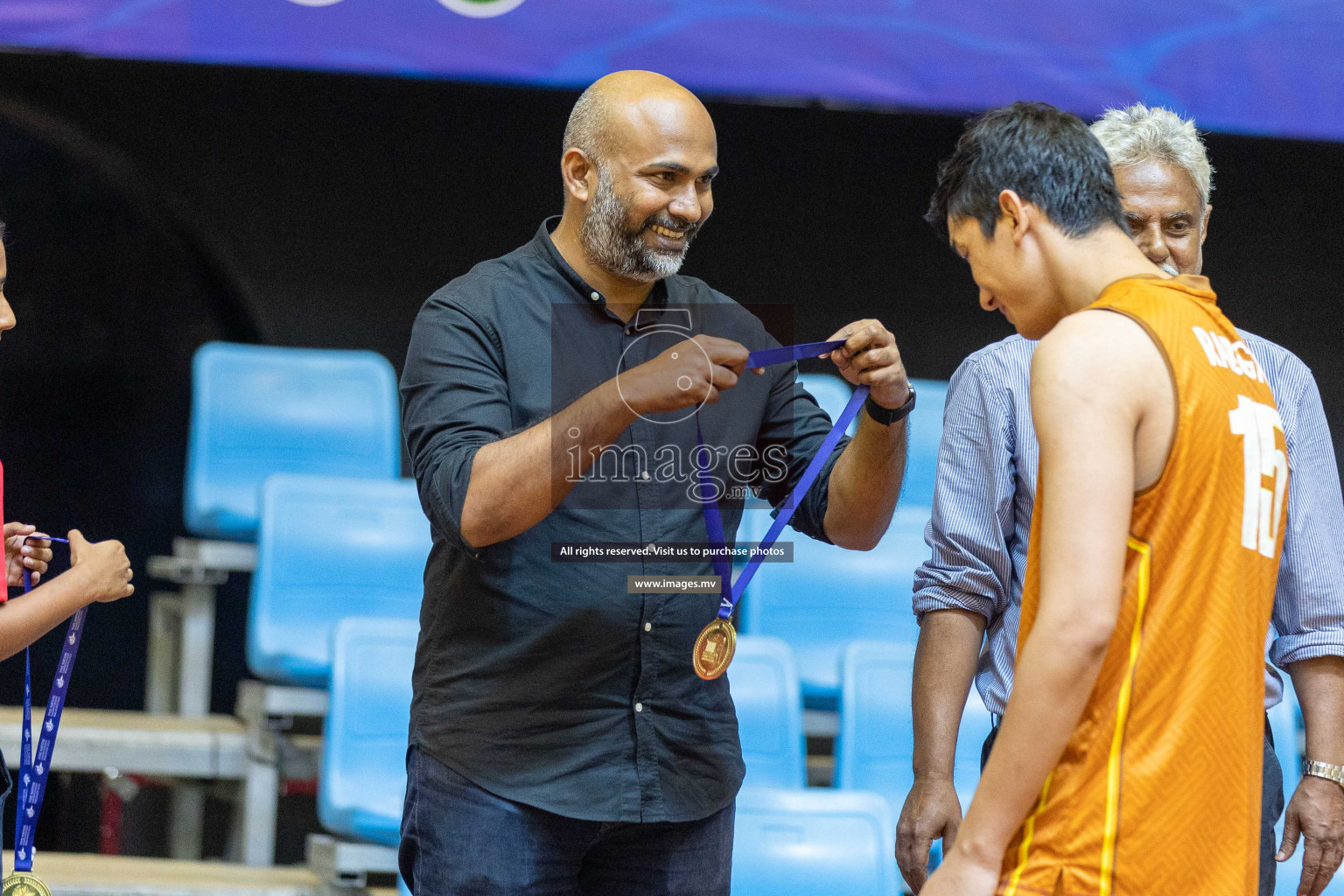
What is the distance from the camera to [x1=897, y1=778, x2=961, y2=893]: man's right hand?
1.73 m

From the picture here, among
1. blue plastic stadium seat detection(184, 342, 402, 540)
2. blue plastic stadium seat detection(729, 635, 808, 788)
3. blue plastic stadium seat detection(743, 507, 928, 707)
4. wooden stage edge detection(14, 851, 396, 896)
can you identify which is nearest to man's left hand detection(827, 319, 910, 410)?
blue plastic stadium seat detection(729, 635, 808, 788)

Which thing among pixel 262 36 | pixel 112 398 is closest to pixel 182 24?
pixel 262 36

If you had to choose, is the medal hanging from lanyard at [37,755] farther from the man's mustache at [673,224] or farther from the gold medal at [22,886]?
the man's mustache at [673,224]

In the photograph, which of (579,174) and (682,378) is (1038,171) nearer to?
(682,378)

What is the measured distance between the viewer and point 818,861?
255cm

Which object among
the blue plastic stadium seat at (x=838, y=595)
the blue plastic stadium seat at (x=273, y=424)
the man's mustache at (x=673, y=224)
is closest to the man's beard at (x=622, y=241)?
the man's mustache at (x=673, y=224)

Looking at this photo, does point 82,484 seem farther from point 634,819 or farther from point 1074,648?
point 1074,648

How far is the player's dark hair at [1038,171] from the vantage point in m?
1.46

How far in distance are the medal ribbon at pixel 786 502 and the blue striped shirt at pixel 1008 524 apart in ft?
0.51

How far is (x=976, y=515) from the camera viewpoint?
1822 mm

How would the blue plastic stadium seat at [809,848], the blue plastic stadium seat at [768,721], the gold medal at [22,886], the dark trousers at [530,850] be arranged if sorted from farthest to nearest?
the blue plastic stadium seat at [768,721] < the blue plastic stadium seat at [809,848] < the gold medal at [22,886] < the dark trousers at [530,850]

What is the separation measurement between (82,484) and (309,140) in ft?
3.82

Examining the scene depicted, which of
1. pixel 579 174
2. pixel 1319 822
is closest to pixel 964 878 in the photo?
pixel 1319 822

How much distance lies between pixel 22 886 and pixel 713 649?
1033 millimetres
